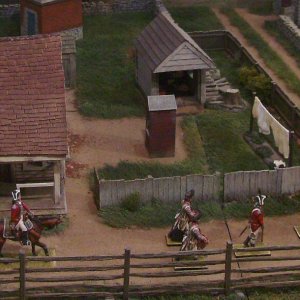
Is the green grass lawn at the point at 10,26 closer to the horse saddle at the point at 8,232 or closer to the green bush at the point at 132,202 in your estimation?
the green bush at the point at 132,202

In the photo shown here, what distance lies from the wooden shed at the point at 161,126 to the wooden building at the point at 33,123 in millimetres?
3884

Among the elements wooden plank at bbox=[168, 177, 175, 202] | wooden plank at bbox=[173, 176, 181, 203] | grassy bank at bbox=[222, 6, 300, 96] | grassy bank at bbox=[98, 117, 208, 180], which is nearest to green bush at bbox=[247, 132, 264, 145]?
grassy bank at bbox=[98, 117, 208, 180]

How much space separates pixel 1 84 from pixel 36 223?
4.62 m

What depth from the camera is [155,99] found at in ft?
96.7

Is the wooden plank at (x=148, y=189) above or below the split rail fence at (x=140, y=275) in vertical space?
above

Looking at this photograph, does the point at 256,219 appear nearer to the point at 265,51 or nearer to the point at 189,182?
the point at 189,182

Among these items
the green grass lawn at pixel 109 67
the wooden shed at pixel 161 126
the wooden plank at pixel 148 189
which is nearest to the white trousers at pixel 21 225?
the wooden plank at pixel 148 189

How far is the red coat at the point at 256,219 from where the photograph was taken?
937 inches

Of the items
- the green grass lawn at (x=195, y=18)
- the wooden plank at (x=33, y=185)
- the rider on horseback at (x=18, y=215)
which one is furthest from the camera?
the green grass lawn at (x=195, y=18)

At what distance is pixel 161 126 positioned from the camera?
29.3 meters

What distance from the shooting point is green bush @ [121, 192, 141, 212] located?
25812mm

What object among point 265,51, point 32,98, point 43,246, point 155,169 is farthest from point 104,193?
point 265,51

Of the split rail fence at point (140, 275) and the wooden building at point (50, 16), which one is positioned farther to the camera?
the wooden building at point (50, 16)

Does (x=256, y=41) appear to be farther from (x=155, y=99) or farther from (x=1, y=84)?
(x=1, y=84)
